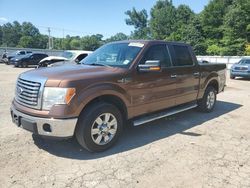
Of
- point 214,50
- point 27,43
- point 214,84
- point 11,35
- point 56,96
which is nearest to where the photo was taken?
point 56,96

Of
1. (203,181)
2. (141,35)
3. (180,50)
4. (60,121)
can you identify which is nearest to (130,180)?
(203,181)

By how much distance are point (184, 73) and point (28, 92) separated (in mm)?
3467

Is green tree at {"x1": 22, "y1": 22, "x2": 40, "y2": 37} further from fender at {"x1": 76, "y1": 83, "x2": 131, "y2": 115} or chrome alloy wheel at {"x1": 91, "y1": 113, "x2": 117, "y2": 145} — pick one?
chrome alloy wheel at {"x1": 91, "y1": 113, "x2": 117, "y2": 145}

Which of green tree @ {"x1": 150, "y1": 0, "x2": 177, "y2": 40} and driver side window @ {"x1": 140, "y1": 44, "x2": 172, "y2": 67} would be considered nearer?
driver side window @ {"x1": 140, "y1": 44, "x2": 172, "y2": 67}

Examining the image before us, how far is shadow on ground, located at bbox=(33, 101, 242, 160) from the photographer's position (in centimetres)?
437

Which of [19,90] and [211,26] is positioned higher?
[211,26]

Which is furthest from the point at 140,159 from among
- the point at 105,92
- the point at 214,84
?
the point at 214,84

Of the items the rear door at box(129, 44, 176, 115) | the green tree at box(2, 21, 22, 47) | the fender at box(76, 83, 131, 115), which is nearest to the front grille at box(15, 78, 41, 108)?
the fender at box(76, 83, 131, 115)

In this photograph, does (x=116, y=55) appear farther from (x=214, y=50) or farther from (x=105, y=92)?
(x=214, y=50)

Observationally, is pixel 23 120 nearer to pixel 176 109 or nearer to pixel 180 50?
pixel 176 109

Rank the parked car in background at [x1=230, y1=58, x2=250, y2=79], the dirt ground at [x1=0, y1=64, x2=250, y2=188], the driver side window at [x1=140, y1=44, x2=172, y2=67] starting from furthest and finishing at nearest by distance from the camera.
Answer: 1. the parked car in background at [x1=230, y1=58, x2=250, y2=79]
2. the driver side window at [x1=140, y1=44, x2=172, y2=67]
3. the dirt ground at [x1=0, y1=64, x2=250, y2=188]

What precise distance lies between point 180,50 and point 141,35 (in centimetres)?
8687

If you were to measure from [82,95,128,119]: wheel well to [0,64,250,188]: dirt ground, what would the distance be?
0.61m

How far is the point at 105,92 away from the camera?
168 inches
